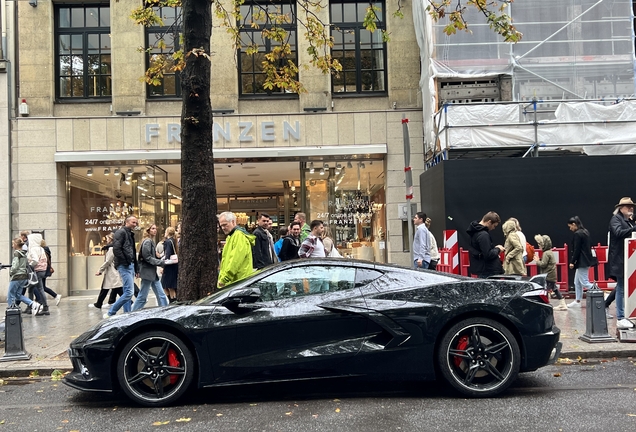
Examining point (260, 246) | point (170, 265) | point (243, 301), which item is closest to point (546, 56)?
point (260, 246)

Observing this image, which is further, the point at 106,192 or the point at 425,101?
the point at 106,192

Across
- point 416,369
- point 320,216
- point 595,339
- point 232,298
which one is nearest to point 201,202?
point 232,298

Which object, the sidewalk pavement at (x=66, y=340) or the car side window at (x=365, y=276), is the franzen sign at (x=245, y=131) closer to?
the sidewalk pavement at (x=66, y=340)

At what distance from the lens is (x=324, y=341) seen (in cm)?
552

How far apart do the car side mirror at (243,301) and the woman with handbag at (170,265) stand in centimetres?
553

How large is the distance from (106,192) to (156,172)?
4.47 feet

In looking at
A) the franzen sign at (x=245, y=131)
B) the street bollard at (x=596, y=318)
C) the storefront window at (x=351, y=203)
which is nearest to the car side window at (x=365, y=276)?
the street bollard at (x=596, y=318)

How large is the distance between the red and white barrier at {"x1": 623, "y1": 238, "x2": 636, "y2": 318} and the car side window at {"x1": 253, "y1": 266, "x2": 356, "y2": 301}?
4376mm

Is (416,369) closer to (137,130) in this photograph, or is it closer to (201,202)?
(201,202)

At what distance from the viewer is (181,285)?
8.23 metres

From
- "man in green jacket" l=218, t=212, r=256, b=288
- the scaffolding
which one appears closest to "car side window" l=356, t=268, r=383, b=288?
"man in green jacket" l=218, t=212, r=256, b=288

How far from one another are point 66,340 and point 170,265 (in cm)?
238

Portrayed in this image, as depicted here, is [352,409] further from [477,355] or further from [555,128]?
[555,128]

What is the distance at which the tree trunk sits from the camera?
820cm
